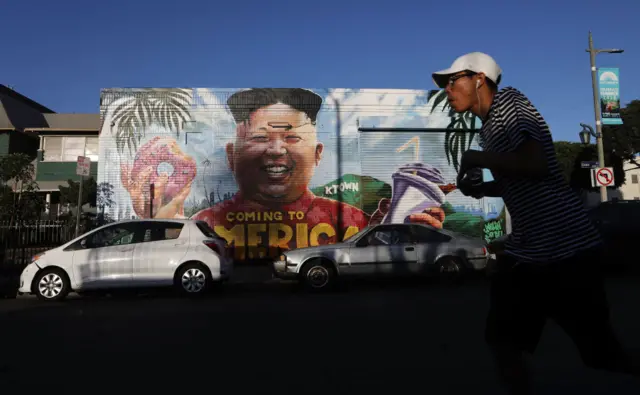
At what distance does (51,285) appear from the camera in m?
9.37

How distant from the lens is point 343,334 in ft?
19.4

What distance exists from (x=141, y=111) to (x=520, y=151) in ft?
50.4

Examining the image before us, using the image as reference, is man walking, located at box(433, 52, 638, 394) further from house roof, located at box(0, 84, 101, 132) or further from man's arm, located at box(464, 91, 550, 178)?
house roof, located at box(0, 84, 101, 132)

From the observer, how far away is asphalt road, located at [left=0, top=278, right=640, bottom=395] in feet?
13.5

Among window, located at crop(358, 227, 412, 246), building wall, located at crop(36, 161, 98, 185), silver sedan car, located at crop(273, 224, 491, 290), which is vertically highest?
building wall, located at crop(36, 161, 98, 185)

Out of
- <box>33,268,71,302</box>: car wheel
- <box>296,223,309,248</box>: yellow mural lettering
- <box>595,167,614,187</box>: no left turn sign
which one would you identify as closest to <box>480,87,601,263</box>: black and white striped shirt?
<box>33,268,71,302</box>: car wheel

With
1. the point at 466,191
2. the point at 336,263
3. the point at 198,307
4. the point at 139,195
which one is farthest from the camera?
the point at 139,195

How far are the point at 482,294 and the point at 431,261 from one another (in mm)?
1517

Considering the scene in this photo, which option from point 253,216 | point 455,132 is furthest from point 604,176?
point 253,216

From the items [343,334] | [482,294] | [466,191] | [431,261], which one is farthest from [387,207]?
[466,191]

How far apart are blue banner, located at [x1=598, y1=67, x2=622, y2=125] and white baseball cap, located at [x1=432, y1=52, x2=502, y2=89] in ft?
51.4

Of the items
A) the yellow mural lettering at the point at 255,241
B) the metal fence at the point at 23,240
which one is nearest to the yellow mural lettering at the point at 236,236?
the yellow mural lettering at the point at 255,241

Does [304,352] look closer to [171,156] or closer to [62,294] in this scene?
[62,294]

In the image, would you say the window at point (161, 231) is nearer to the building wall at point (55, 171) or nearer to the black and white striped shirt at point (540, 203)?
the black and white striped shirt at point (540, 203)
